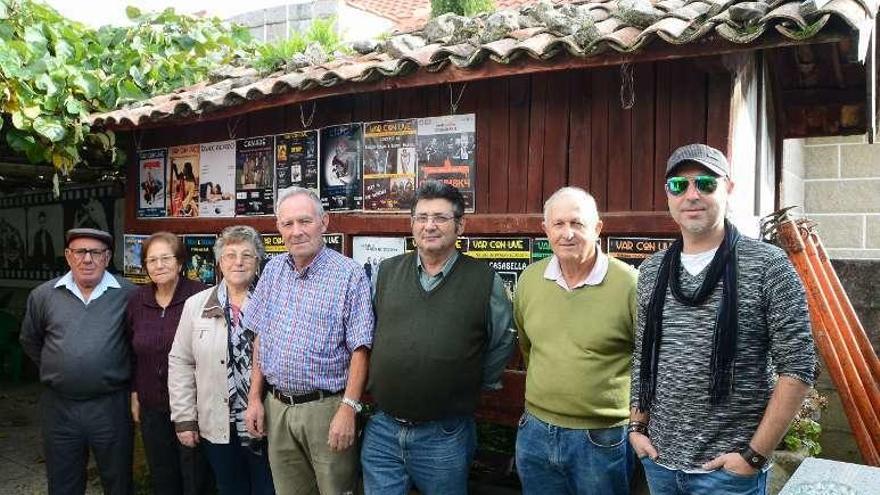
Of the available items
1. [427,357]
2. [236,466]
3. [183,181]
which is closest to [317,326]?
[427,357]


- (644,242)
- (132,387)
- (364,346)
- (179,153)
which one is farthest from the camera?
(179,153)

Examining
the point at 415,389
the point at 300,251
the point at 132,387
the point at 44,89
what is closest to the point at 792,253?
the point at 415,389

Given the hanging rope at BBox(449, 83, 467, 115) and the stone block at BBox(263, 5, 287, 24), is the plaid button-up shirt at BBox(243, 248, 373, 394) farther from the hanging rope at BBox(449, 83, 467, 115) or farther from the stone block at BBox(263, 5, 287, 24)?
the stone block at BBox(263, 5, 287, 24)

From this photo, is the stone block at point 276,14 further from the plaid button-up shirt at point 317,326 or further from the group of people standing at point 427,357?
the plaid button-up shirt at point 317,326

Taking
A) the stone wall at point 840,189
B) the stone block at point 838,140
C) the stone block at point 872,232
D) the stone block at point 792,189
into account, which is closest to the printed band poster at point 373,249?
the stone block at point 792,189

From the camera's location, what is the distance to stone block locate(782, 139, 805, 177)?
6.66 m

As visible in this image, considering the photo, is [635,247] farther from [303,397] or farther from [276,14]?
[276,14]

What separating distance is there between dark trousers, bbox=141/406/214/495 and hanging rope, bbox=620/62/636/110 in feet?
11.2

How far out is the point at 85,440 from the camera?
445 cm

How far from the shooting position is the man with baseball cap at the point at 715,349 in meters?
2.47

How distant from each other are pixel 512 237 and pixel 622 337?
147 cm

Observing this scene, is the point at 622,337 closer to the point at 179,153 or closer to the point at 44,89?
the point at 179,153

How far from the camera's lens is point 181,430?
13.6 ft

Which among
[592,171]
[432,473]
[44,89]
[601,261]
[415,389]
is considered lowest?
[432,473]
